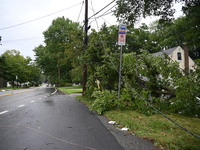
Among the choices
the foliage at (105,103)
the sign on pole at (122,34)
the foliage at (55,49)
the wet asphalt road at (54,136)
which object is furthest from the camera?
the foliage at (55,49)

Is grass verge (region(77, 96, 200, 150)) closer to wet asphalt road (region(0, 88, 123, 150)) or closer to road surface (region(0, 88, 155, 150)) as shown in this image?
road surface (region(0, 88, 155, 150))

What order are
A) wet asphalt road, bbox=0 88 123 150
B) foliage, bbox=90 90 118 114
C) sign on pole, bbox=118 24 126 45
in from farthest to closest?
foliage, bbox=90 90 118 114
sign on pole, bbox=118 24 126 45
wet asphalt road, bbox=0 88 123 150

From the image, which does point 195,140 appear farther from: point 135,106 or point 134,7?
point 134,7

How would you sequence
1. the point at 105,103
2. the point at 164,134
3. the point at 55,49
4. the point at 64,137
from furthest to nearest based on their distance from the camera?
the point at 55,49, the point at 105,103, the point at 164,134, the point at 64,137

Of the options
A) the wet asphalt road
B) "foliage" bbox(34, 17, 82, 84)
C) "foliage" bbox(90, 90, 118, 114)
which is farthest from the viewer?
"foliage" bbox(34, 17, 82, 84)

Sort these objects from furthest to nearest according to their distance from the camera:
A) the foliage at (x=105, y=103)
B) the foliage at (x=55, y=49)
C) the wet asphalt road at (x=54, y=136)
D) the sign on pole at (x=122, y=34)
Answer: the foliage at (x=55, y=49) < the foliage at (x=105, y=103) < the sign on pole at (x=122, y=34) < the wet asphalt road at (x=54, y=136)

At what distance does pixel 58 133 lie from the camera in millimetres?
3809

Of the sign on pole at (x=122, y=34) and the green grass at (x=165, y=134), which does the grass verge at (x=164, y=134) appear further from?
the sign on pole at (x=122, y=34)

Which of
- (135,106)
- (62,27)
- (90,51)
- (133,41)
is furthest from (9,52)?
(135,106)

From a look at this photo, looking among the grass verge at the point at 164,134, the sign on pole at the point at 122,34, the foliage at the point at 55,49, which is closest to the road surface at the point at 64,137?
the grass verge at the point at 164,134

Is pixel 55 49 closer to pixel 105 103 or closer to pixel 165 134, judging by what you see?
pixel 105 103

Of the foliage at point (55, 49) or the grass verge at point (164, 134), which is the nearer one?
the grass verge at point (164, 134)

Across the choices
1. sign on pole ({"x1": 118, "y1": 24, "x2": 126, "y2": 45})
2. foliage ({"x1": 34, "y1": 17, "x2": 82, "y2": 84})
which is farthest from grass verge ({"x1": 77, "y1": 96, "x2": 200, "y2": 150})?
foliage ({"x1": 34, "y1": 17, "x2": 82, "y2": 84})

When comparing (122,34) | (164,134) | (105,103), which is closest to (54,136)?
(164,134)
